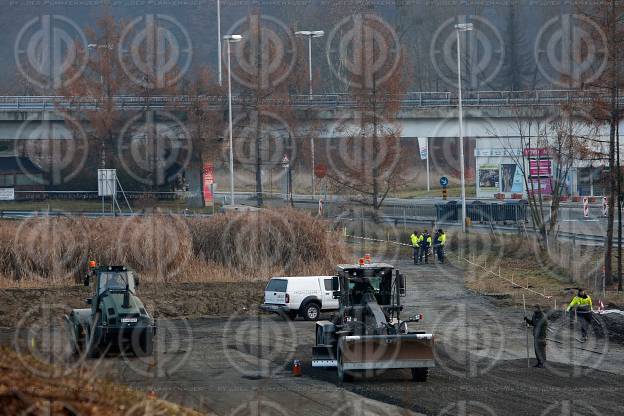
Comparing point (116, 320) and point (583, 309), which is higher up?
point (116, 320)

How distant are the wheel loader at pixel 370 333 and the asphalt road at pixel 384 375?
386mm

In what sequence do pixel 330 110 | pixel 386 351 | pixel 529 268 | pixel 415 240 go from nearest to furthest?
pixel 386 351 → pixel 529 268 → pixel 415 240 → pixel 330 110

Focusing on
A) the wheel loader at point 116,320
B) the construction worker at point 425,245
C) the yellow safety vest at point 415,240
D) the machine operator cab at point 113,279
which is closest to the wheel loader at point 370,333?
the wheel loader at point 116,320

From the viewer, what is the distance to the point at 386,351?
19.6 m

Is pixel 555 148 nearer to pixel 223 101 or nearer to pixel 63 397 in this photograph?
pixel 223 101

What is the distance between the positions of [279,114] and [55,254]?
2542cm

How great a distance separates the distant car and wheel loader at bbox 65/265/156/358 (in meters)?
8.11

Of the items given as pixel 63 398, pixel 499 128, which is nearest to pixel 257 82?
pixel 499 128

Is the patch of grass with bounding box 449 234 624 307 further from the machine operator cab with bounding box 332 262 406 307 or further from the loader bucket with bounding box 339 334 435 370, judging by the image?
the loader bucket with bounding box 339 334 435 370

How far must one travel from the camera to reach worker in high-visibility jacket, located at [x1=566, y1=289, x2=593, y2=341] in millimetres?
25297

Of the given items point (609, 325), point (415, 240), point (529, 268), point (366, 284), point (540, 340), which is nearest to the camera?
point (540, 340)

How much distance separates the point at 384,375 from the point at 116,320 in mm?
6592

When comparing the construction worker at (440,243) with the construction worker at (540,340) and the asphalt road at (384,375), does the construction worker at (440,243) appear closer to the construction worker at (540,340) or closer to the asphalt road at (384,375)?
the asphalt road at (384,375)

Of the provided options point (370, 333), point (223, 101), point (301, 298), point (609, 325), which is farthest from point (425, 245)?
point (223, 101)
